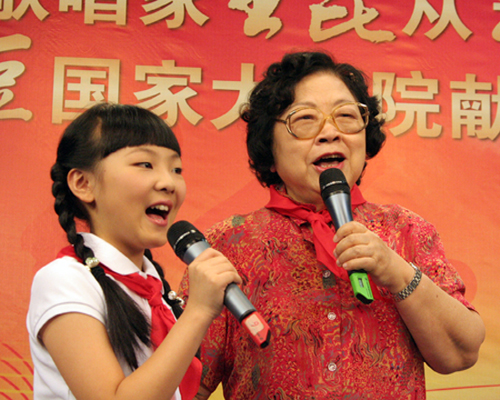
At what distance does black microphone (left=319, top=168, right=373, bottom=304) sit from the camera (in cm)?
108

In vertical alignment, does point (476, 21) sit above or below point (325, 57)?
above

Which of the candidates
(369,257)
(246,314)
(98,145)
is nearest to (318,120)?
(369,257)

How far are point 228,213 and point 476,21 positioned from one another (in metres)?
1.44

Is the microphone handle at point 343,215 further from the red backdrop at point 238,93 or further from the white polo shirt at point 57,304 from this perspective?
the red backdrop at point 238,93

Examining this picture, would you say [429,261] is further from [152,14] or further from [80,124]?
[152,14]

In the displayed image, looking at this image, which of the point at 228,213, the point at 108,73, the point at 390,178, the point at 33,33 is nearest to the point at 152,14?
the point at 108,73

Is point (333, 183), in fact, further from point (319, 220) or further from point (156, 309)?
point (156, 309)

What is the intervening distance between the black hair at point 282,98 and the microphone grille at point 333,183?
33cm

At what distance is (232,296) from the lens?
992mm

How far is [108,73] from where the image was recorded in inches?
93.0

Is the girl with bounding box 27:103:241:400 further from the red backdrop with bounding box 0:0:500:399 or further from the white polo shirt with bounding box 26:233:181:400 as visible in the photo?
the red backdrop with bounding box 0:0:500:399

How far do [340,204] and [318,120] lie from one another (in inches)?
13.8

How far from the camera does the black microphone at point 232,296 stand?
3.01 feet

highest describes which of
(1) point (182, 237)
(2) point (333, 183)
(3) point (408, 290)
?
(2) point (333, 183)
